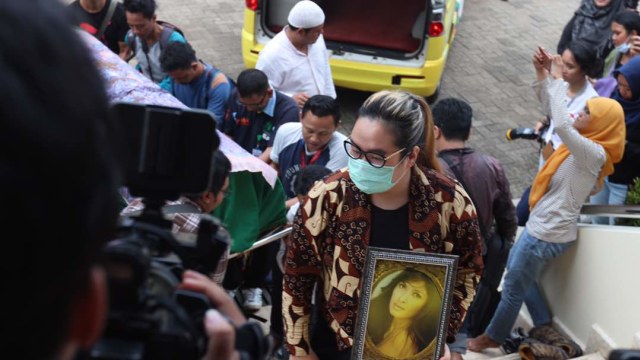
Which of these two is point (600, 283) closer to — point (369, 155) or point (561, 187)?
point (561, 187)

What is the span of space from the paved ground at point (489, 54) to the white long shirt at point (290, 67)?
185cm

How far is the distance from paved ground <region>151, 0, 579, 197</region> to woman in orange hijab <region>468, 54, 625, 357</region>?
2243mm

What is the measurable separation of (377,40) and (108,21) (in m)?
2.73

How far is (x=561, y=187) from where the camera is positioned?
4645 mm

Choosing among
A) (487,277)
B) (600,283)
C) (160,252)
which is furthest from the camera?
(600,283)

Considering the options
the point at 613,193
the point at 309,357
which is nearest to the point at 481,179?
the point at 309,357

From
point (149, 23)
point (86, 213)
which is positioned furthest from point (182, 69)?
point (86, 213)

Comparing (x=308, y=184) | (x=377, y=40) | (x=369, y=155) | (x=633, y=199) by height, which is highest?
(x=369, y=155)

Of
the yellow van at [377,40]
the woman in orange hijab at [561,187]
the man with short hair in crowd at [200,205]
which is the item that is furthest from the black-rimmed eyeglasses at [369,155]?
the yellow van at [377,40]

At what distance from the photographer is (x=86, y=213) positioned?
774 mm

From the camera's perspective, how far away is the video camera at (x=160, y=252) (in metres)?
1.13

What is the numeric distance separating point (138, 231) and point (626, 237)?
382 centimetres

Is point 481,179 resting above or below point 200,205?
below

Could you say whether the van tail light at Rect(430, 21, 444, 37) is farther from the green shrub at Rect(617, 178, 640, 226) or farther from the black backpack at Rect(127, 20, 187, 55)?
the green shrub at Rect(617, 178, 640, 226)
